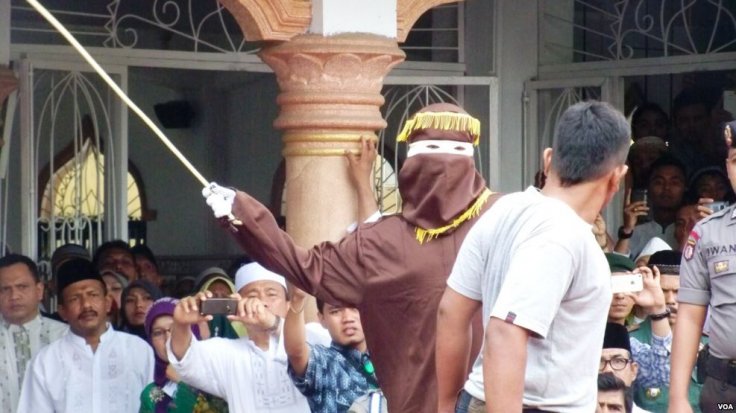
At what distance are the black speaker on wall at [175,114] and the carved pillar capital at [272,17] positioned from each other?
7603 mm

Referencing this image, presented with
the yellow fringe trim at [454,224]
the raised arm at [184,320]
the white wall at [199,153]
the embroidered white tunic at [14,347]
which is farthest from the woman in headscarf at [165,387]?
the white wall at [199,153]

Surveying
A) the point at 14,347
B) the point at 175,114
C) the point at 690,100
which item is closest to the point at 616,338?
the point at 14,347

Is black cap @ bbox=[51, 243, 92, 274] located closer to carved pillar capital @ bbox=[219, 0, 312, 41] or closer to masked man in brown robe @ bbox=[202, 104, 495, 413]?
carved pillar capital @ bbox=[219, 0, 312, 41]

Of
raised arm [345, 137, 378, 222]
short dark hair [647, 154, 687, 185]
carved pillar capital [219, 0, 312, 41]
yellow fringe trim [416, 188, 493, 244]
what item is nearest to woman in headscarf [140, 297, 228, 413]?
raised arm [345, 137, 378, 222]

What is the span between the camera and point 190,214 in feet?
47.9

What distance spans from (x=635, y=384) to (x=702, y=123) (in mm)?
4233

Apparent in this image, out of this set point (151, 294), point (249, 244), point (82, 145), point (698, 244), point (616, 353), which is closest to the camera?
point (249, 244)

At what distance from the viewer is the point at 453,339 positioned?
12.4 feet

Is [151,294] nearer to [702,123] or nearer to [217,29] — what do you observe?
[217,29]

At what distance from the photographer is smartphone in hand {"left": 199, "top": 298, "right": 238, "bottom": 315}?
5309 millimetres

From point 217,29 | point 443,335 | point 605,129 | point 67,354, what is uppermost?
point 217,29

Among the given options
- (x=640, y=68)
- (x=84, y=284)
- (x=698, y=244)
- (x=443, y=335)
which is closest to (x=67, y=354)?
(x=84, y=284)

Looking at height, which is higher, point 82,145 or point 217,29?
point 217,29

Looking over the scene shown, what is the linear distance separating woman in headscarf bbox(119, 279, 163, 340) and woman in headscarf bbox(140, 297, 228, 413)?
52 cm
